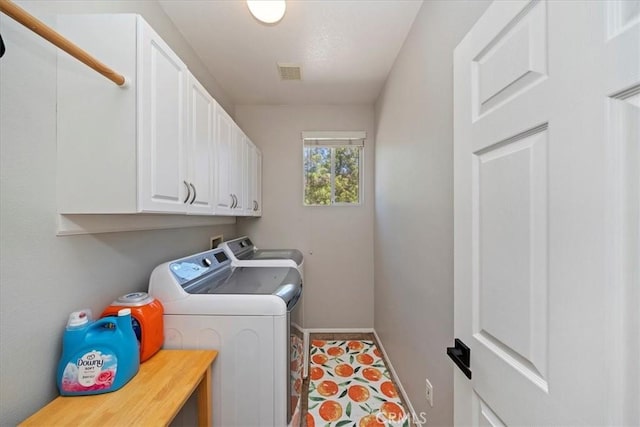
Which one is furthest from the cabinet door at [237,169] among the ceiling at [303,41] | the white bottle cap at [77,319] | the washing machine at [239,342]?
the white bottle cap at [77,319]

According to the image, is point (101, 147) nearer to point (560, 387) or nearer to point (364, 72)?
point (560, 387)

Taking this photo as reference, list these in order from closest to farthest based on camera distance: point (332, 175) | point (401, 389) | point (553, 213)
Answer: point (553, 213) → point (401, 389) → point (332, 175)

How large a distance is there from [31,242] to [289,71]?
6.97 feet

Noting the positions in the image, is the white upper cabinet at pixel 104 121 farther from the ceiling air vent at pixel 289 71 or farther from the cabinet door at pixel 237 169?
the ceiling air vent at pixel 289 71

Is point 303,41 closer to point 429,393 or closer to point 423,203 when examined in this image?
point 423,203

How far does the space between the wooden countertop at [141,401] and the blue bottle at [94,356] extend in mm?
34

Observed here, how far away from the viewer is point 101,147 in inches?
38.1

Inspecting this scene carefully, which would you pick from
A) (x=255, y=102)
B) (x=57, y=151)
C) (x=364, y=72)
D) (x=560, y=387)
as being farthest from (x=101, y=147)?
(x=255, y=102)

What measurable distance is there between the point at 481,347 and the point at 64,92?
1625 mm

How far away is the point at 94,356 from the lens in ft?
3.17

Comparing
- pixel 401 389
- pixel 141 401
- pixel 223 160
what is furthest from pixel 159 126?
pixel 401 389

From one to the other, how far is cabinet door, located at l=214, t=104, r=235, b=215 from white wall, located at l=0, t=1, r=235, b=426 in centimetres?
75

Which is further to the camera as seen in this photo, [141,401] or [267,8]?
[267,8]

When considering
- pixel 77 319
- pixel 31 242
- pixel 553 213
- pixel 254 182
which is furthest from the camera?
pixel 254 182
